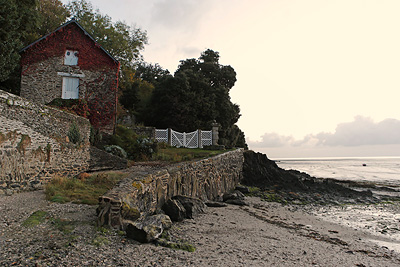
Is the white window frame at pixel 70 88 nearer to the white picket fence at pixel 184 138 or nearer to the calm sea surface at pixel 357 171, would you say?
the white picket fence at pixel 184 138

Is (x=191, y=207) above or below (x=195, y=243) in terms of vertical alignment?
above

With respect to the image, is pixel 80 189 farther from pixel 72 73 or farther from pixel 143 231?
pixel 72 73

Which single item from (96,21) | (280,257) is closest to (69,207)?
(280,257)

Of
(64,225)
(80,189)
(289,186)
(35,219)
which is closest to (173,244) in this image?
(64,225)

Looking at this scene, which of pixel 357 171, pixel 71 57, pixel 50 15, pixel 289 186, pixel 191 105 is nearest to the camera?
pixel 71 57

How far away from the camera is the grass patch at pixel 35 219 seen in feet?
15.1

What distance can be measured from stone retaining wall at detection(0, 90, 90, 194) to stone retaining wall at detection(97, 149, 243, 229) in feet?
9.03

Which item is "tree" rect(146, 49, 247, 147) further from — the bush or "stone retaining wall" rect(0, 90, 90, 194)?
"stone retaining wall" rect(0, 90, 90, 194)

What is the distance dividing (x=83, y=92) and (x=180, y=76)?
1064 centimetres

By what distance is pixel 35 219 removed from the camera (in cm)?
483

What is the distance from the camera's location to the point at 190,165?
34.5 ft

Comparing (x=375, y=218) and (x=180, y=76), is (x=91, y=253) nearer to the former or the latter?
(x=375, y=218)

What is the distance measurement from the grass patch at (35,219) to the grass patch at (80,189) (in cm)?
110

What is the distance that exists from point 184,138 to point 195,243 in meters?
16.6
